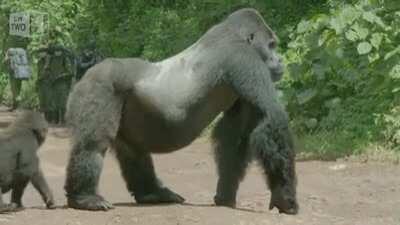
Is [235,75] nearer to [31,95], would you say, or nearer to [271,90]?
[271,90]

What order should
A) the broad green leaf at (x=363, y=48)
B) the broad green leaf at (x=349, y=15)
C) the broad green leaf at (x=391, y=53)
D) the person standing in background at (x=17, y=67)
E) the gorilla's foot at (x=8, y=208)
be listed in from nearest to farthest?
the gorilla's foot at (x=8, y=208), the broad green leaf at (x=391, y=53), the broad green leaf at (x=363, y=48), the broad green leaf at (x=349, y=15), the person standing in background at (x=17, y=67)

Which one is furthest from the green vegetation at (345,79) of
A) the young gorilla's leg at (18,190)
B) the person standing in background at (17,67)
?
the person standing in background at (17,67)

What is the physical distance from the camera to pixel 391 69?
36.2ft

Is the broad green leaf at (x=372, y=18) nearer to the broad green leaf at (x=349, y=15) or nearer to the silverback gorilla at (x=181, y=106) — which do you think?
the broad green leaf at (x=349, y=15)

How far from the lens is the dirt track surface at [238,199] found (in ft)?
20.7

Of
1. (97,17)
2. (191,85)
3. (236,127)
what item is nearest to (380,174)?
(236,127)

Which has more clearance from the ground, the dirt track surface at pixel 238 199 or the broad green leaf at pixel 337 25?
the broad green leaf at pixel 337 25

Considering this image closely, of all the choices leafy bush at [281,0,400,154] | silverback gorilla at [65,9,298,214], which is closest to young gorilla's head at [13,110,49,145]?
silverback gorilla at [65,9,298,214]

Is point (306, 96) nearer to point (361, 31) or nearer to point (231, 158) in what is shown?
point (361, 31)

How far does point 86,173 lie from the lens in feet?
21.3

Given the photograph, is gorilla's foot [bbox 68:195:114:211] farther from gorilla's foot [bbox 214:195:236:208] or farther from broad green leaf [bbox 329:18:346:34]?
broad green leaf [bbox 329:18:346:34]

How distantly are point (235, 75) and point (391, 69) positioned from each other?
15.9 feet

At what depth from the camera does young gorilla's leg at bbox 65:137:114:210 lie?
6.50 meters

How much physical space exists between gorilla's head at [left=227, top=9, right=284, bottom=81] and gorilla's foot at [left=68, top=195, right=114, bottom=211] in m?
1.72
